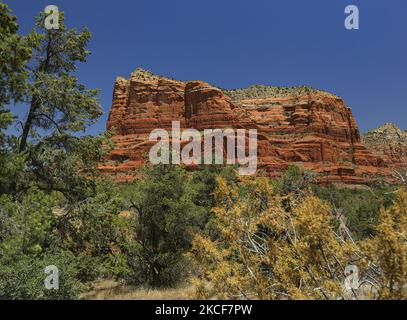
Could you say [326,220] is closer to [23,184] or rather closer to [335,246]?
[335,246]

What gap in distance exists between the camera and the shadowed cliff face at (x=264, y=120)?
96.8 meters

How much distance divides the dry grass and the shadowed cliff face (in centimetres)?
7816

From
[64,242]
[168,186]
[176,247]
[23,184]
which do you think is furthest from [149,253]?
[23,184]

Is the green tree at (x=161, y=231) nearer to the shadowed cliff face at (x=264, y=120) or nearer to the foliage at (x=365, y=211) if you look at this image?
the foliage at (x=365, y=211)

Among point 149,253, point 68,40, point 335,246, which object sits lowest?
point 149,253

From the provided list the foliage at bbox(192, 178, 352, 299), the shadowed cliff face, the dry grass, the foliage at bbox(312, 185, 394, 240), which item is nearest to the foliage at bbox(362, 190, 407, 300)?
the foliage at bbox(312, 185, 394, 240)

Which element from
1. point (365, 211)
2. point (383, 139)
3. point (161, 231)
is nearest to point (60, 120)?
point (161, 231)

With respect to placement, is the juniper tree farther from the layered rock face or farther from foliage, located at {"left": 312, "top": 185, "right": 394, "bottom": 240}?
the layered rock face

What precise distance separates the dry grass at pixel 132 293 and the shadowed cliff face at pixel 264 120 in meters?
78.2

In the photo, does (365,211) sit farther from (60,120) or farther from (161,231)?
(60,120)

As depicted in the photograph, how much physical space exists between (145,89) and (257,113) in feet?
114

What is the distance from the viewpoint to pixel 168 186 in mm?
14461

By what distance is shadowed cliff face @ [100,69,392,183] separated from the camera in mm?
96812

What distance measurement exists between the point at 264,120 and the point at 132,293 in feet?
317
